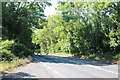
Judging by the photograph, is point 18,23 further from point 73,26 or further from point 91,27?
point 73,26

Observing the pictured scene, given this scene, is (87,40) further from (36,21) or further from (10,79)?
(10,79)

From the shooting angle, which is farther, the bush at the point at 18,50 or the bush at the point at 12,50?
the bush at the point at 18,50

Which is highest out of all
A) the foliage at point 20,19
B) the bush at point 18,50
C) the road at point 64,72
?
the foliage at point 20,19

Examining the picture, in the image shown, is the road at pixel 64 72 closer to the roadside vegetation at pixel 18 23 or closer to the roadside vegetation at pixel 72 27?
the roadside vegetation at pixel 72 27

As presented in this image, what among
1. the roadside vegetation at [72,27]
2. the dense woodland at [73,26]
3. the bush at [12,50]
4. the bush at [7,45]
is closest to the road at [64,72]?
the bush at [12,50]

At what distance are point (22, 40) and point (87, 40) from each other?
13394 mm

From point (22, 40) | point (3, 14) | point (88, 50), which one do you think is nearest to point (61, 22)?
point (88, 50)

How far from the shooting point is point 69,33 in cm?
4684

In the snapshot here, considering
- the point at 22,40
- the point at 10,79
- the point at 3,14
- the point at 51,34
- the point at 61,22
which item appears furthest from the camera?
the point at 51,34

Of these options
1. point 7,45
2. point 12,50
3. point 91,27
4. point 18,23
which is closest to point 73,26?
point 91,27

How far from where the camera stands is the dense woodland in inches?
1139

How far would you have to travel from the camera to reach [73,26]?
43.9 m

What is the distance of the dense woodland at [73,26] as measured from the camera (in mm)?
28922

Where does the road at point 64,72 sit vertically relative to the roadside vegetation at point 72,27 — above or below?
below
